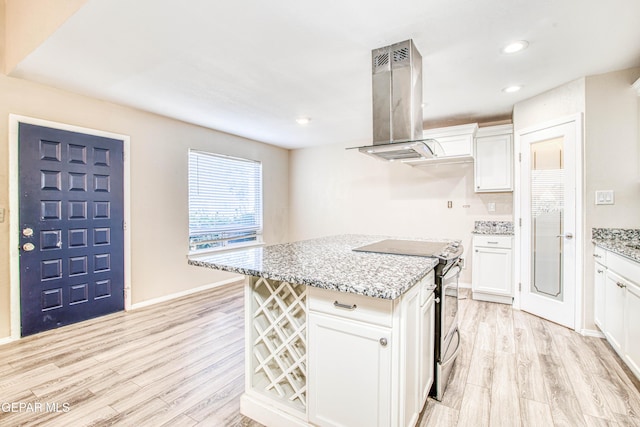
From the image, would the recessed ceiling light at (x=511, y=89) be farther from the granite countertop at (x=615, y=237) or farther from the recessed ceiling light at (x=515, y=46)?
the granite countertop at (x=615, y=237)

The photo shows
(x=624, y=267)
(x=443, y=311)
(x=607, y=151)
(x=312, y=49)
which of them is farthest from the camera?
(x=607, y=151)

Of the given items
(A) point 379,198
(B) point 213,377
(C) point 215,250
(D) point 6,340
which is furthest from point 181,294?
(A) point 379,198

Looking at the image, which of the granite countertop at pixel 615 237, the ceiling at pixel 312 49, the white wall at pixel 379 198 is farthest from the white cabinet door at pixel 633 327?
the white wall at pixel 379 198

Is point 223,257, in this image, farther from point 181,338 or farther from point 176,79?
point 176,79

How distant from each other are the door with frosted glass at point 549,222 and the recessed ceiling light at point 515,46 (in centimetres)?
118

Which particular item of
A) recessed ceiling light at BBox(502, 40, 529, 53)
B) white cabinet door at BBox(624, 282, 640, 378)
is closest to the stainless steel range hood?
recessed ceiling light at BBox(502, 40, 529, 53)

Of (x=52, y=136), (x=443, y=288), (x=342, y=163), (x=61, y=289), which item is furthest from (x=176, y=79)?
(x=342, y=163)

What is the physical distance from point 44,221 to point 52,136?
82 cm

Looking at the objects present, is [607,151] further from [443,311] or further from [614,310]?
[443,311]

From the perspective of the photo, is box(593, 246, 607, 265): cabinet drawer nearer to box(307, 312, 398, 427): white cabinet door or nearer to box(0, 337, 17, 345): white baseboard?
box(307, 312, 398, 427): white cabinet door

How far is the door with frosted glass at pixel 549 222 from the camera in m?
Answer: 2.90

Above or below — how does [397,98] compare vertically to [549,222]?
above

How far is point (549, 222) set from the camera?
123 inches

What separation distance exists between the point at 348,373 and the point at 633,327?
81.3 inches
